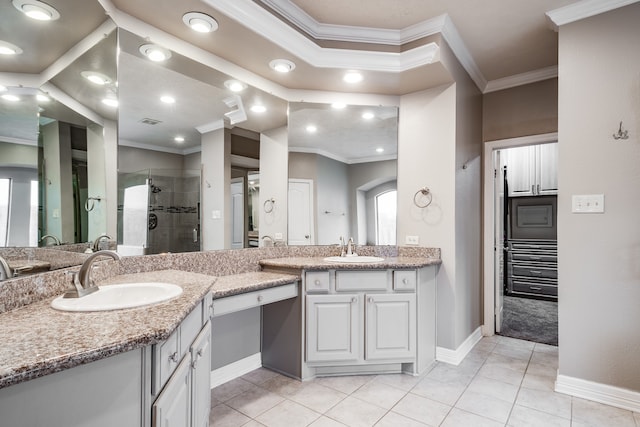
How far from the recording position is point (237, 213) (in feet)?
8.42

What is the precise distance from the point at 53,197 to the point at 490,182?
3571 mm

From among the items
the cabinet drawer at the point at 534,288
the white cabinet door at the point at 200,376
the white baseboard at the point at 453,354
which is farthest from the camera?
the cabinet drawer at the point at 534,288

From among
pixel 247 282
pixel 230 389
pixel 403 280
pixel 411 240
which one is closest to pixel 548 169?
pixel 411 240

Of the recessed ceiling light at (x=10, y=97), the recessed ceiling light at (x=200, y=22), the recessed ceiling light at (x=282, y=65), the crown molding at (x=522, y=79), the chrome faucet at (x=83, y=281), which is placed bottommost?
the chrome faucet at (x=83, y=281)

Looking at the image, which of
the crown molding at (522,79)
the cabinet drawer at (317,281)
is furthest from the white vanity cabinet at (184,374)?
the crown molding at (522,79)

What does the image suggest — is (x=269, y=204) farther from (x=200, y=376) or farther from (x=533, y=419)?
(x=533, y=419)

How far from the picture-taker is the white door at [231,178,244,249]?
2.54 m

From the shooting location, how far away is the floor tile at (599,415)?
1930 millimetres

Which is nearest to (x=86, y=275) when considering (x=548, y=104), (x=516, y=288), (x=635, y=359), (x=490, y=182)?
(x=635, y=359)

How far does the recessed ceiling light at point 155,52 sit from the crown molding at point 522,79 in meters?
3.06

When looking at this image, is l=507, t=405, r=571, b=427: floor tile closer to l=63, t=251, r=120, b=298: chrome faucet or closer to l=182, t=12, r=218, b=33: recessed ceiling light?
l=63, t=251, r=120, b=298: chrome faucet

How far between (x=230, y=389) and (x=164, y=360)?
149 cm

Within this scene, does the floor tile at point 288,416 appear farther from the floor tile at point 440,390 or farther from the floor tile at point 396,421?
the floor tile at point 440,390

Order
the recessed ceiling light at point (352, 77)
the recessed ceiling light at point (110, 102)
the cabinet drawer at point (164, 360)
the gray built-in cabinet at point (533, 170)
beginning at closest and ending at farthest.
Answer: the cabinet drawer at point (164, 360)
the recessed ceiling light at point (110, 102)
the recessed ceiling light at point (352, 77)
the gray built-in cabinet at point (533, 170)
